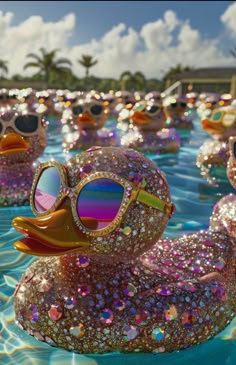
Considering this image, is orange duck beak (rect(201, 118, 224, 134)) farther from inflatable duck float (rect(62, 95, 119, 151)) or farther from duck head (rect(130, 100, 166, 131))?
inflatable duck float (rect(62, 95, 119, 151))

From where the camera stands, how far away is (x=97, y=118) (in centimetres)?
829

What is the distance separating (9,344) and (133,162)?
3.64 feet

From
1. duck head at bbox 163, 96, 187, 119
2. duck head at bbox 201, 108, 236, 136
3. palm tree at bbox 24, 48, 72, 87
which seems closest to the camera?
duck head at bbox 201, 108, 236, 136

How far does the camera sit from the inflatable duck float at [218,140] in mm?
6840

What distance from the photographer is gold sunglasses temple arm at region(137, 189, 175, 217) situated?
6.98 feet

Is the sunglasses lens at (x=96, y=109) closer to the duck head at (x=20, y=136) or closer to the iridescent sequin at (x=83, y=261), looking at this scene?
the duck head at (x=20, y=136)

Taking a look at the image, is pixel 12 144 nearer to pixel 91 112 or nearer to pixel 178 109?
pixel 91 112

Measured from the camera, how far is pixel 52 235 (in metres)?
2.02

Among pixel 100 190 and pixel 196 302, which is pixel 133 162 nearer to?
pixel 100 190

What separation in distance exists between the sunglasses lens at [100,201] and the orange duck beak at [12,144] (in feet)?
8.33

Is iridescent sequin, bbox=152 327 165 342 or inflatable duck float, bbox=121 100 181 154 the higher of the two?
inflatable duck float, bbox=121 100 181 154

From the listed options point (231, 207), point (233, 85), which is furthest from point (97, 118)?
point (233, 85)

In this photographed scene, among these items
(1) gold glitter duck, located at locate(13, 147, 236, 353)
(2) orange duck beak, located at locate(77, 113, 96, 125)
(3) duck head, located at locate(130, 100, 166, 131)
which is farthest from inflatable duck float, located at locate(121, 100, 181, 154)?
(1) gold glitter duck, located at locate(13, 147, 236, 353)

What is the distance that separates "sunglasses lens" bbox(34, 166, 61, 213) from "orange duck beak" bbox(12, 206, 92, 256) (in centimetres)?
13
